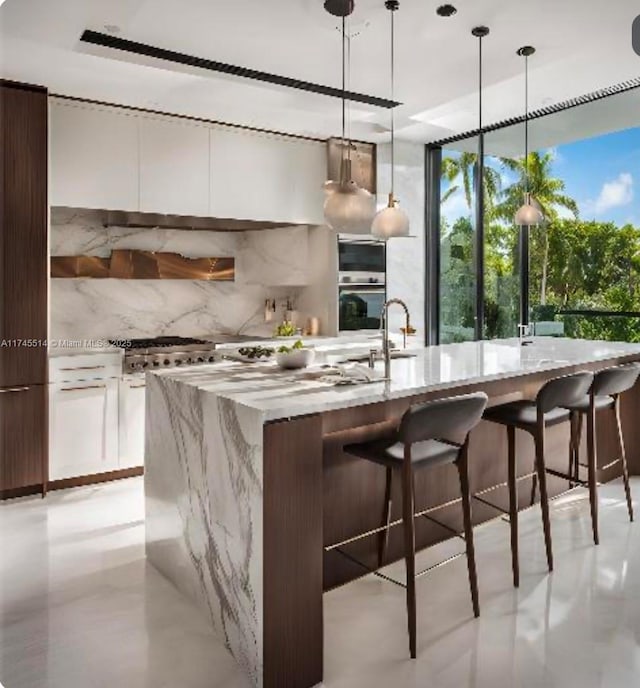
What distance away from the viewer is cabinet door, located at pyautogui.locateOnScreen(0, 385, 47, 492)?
160 inches

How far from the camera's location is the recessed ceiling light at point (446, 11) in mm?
3225

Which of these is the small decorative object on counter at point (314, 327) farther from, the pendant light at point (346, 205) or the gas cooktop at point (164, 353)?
the pendant light at point (346, 205)

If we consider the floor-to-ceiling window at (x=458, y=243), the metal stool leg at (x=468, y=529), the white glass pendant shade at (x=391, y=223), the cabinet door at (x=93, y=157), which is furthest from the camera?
the floor-to-ceiling window at (x=458, y=243)

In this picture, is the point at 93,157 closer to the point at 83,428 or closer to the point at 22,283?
the point at 22,283

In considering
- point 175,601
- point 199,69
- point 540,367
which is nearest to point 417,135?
point 199,69

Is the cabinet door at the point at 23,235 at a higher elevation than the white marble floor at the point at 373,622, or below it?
higher

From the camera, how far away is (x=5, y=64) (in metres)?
3.74

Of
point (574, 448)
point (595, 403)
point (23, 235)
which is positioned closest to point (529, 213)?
point (595, 403)

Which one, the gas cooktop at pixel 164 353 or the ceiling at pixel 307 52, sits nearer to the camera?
the ceiling at pixel 307 52

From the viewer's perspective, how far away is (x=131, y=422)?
4.57 m

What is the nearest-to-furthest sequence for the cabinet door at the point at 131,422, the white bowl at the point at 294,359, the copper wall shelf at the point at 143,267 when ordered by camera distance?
1. the white bowl at the point at 294,359
2. the cabinet door at the point at 131,422
3. the copper wall shelf at the point at 143,267

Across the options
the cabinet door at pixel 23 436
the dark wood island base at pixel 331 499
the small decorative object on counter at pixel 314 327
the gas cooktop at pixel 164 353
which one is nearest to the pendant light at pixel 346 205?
the dark wood island base at pixel 331 499

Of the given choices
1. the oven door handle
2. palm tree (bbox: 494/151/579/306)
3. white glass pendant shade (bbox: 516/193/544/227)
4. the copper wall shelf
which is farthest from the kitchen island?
palm tree (bbox: 494/151/579/306)

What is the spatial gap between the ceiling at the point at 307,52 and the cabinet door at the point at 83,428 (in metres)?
2.05
